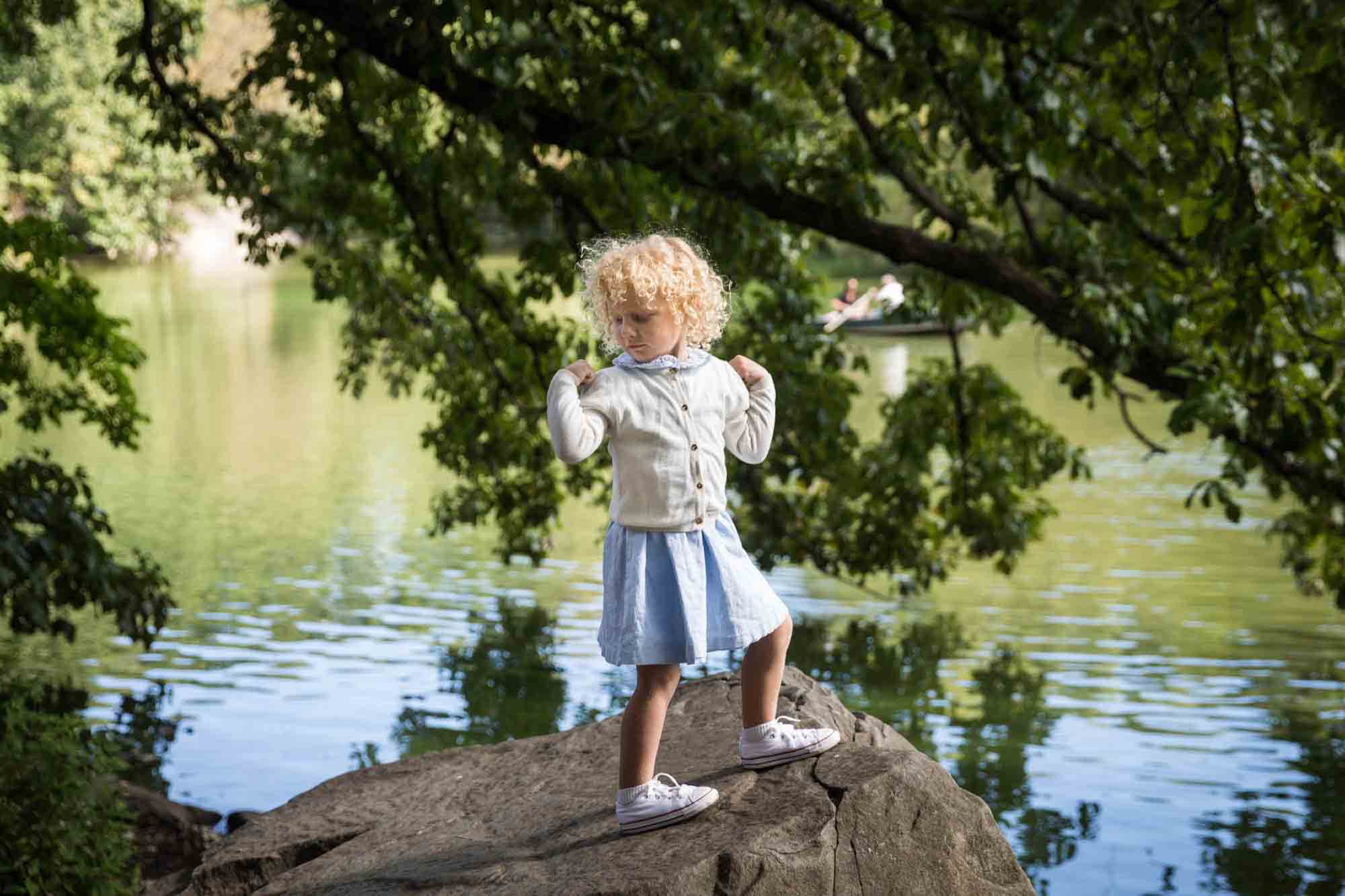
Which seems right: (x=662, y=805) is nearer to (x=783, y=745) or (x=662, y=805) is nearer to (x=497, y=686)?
(x=783, y=745)

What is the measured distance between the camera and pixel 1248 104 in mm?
7332

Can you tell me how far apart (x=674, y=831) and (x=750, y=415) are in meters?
1.07

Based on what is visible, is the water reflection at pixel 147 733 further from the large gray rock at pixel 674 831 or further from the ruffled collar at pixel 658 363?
the ruffled collar at pixel 658 363

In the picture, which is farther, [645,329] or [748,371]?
[748,371]

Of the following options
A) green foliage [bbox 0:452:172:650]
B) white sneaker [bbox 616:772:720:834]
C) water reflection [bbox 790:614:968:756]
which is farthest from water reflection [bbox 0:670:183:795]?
white sneaker [bbox 616:772:720:834]

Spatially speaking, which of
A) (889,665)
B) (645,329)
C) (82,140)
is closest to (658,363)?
(645,329)

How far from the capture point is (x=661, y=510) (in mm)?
3945

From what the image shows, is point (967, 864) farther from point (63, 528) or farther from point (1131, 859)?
point (63, 528)

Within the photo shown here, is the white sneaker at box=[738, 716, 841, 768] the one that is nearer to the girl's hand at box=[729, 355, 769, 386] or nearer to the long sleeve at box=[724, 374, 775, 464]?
the long sleeve at box=[724, 374, 775, 464]

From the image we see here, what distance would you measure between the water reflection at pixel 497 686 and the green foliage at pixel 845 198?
2.25ft

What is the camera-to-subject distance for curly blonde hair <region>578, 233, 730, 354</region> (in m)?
→ 3.90

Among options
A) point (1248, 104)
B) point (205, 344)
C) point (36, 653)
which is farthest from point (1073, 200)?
→ point (205, 344)

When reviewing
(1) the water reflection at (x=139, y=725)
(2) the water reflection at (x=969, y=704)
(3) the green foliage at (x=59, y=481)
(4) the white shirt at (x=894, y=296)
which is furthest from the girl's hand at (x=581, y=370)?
(4) the white shirt at (x=894, y=296)

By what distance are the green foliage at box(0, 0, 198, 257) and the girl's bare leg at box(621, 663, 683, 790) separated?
53.1 meters
